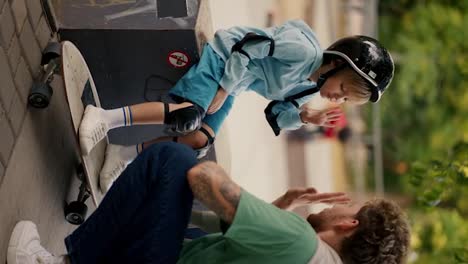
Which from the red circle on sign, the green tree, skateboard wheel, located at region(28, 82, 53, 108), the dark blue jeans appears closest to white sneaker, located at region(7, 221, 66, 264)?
the dark blue jeans

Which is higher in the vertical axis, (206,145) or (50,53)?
(50,53)

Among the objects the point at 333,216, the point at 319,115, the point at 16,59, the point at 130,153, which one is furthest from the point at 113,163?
the point at 333,216

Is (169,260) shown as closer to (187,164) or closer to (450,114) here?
(187,164)

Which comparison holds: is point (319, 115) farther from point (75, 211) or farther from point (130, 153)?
point (75, 211)

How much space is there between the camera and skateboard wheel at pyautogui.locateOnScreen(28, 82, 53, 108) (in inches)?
90.1

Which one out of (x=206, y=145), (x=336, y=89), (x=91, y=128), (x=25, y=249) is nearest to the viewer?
(x=25, y=249)

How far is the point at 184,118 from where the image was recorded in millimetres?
2400

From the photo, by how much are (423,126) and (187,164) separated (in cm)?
696

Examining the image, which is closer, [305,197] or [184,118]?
[305,197]

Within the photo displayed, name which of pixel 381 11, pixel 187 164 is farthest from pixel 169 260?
pixel 381 11

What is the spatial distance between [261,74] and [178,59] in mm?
313

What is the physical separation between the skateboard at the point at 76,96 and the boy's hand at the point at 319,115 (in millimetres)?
793

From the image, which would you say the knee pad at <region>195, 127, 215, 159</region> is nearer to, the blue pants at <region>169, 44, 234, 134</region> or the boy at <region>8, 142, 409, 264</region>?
the blue pants at <region>169, 44, 234, 134</region>

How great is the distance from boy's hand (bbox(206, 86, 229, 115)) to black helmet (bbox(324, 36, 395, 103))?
1.31ft
